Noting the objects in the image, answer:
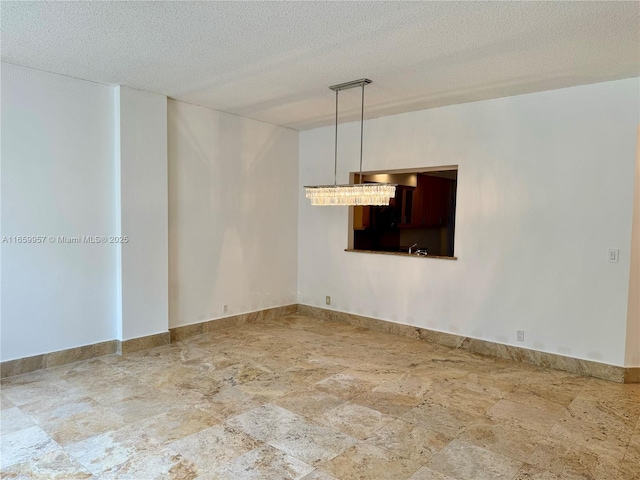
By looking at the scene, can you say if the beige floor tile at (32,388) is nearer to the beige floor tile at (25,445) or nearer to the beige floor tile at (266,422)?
the beige floor tile at (25,445)

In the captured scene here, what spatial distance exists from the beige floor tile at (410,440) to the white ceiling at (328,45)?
2.58 metres

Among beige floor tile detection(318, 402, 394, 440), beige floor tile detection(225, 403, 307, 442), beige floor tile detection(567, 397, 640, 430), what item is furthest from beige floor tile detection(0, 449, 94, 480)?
beige floor tile detection(567, 397, 640, 430)

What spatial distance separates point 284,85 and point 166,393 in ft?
9.23

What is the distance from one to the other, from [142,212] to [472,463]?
358 centimetres

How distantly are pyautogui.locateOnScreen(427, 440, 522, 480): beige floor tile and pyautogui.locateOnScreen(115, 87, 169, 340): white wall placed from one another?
3133 mm

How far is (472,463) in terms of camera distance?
2.43m

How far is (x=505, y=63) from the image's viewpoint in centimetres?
328

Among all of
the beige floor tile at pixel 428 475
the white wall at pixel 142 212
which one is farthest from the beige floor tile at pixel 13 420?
the beige floor tile at pixel 428 475

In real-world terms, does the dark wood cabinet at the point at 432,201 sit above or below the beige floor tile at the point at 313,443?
above

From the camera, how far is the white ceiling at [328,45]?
2.47 m

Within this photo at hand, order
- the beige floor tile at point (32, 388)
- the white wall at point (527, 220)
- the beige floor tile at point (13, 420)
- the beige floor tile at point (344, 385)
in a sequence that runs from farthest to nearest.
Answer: the white wall at point (527, 220) → the beige floor tile at point (344, 385) → the beige floor tile at point (32, 388) → the beige floor tile at point (13, 420)

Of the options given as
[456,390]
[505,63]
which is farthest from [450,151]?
[456,390]

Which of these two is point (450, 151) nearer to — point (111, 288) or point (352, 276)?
point (352, 276)

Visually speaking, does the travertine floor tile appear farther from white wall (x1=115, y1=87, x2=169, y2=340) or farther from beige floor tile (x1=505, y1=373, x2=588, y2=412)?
white wall (x1=115, y1=87, x2=169, y2=340)
